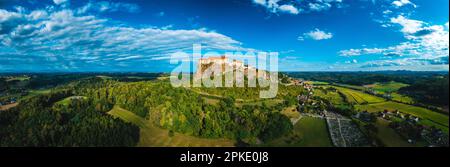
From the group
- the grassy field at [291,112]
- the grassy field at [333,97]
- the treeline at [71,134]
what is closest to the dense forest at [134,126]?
the treeline at [71,134]

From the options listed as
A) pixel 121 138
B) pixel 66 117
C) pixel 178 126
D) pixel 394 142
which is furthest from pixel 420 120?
pixel 66 117

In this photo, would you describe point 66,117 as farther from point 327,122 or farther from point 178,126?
point 327,122

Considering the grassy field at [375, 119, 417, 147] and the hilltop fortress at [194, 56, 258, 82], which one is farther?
the hilltop fortress at [194, 56, 258, 82]

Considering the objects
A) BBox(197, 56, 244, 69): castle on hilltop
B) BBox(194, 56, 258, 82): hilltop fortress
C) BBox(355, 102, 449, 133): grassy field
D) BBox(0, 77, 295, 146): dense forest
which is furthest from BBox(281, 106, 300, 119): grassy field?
BBox(197, 56, 244, 69): castle on hilltop

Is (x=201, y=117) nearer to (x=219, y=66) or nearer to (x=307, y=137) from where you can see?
(x=307, y=137)

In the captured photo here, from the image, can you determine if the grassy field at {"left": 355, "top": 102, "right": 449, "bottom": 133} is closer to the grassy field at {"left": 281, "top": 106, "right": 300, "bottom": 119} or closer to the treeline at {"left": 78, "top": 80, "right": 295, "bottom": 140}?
the grassy field at {"left": 281, "top": 106, "right": 300, "bottom": 119}
